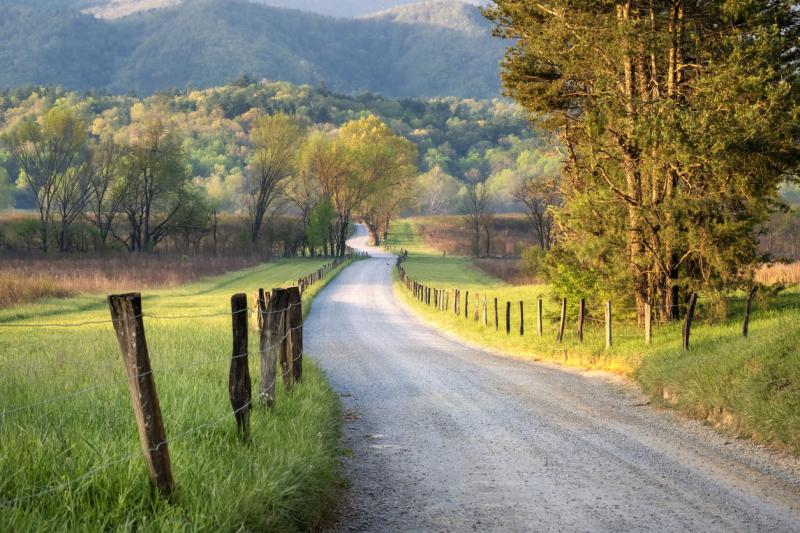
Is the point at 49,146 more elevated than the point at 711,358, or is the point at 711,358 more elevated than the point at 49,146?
the point at 49,146

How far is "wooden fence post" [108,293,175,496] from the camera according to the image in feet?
17.0

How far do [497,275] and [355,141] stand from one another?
33.9 metres

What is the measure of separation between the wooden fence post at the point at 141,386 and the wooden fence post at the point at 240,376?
5.92 feet

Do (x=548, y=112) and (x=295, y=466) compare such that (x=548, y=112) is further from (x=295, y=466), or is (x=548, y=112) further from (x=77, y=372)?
(x=295, y=466)

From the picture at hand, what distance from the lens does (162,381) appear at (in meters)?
9.12

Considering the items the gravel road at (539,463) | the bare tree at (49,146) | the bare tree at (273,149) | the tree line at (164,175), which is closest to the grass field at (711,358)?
the gravel road at (539,463)

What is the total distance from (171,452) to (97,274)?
42.6m

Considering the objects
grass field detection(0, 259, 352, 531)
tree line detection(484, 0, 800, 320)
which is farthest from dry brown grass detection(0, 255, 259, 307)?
grass field detection(0, 259, 352, 531)

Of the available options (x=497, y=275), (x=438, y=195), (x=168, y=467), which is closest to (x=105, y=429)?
(x=168, y=467)

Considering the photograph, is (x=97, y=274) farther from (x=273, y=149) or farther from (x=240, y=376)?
(x=240, y=376)

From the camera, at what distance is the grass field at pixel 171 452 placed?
495 cm

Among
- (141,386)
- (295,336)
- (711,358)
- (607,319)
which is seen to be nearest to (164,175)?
(607,319)

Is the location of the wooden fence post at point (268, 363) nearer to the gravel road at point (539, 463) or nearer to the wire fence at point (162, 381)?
the wire fence at point (162, 381)

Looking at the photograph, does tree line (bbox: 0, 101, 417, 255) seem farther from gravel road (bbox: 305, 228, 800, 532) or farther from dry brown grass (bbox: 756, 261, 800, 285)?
gravel road (bbox: 305, 228, 800, 532)
